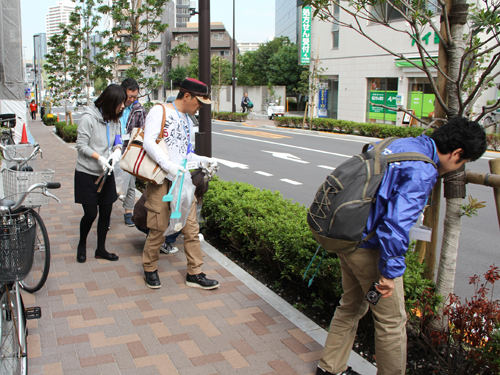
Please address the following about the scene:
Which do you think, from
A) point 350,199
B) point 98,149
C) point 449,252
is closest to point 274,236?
point 449,252

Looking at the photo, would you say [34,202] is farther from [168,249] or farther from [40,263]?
[168,249]

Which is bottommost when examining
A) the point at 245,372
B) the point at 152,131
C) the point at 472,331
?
the point at 245,372

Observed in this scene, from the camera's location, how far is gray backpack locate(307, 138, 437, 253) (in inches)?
94.0

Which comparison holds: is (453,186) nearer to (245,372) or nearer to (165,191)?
(245,372)

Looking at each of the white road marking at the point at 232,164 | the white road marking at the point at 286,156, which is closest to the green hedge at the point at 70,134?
the white road marking at the point at 232,164

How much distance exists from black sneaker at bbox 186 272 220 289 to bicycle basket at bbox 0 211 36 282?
164 centimetres

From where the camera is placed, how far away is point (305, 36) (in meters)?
29.2

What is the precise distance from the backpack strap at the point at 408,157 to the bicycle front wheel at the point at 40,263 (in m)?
2.92

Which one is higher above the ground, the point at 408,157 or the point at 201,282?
the point at 408,157

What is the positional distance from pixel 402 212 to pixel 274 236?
2.16 m

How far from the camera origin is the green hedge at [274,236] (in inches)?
139

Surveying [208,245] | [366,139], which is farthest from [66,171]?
[366,139]

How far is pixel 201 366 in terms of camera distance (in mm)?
3000

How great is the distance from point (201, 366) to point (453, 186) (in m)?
2.01
